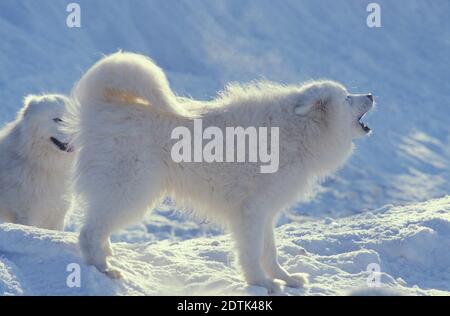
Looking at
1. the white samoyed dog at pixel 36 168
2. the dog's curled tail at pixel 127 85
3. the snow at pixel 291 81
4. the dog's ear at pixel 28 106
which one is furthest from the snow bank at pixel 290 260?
the dog's ear at pixel 28 106

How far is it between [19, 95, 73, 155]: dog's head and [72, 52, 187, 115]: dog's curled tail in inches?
101

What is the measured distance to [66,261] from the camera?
6.38 metres

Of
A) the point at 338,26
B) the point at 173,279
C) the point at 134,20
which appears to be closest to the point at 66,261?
the point at 173,279

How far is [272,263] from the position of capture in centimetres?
703

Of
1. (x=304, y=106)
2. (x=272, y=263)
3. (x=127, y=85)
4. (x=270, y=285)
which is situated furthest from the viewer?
(x=272, y=263)

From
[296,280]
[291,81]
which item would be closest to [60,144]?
[296,280]

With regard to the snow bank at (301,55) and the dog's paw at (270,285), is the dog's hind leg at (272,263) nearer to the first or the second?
the dog's paw at (270,285)

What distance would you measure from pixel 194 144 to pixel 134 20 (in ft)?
95.3

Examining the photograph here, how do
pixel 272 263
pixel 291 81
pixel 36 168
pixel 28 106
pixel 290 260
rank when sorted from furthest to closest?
pixel 291 81 → pixel 28 106 → pixel 36 168 → pixel 290 260 → pixel 272 263

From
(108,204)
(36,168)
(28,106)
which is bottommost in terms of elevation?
(108,204)

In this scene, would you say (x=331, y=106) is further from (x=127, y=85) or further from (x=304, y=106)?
(x=127, y=85)

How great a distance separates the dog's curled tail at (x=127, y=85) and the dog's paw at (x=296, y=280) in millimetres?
1794

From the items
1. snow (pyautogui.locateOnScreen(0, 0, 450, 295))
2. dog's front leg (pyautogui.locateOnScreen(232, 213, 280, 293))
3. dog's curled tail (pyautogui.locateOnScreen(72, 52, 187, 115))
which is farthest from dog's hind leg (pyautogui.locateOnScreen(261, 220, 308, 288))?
dog's curled tail (pyautogui.locateOnScreen(72, 52, 187, 115))

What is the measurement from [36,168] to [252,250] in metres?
3.69
